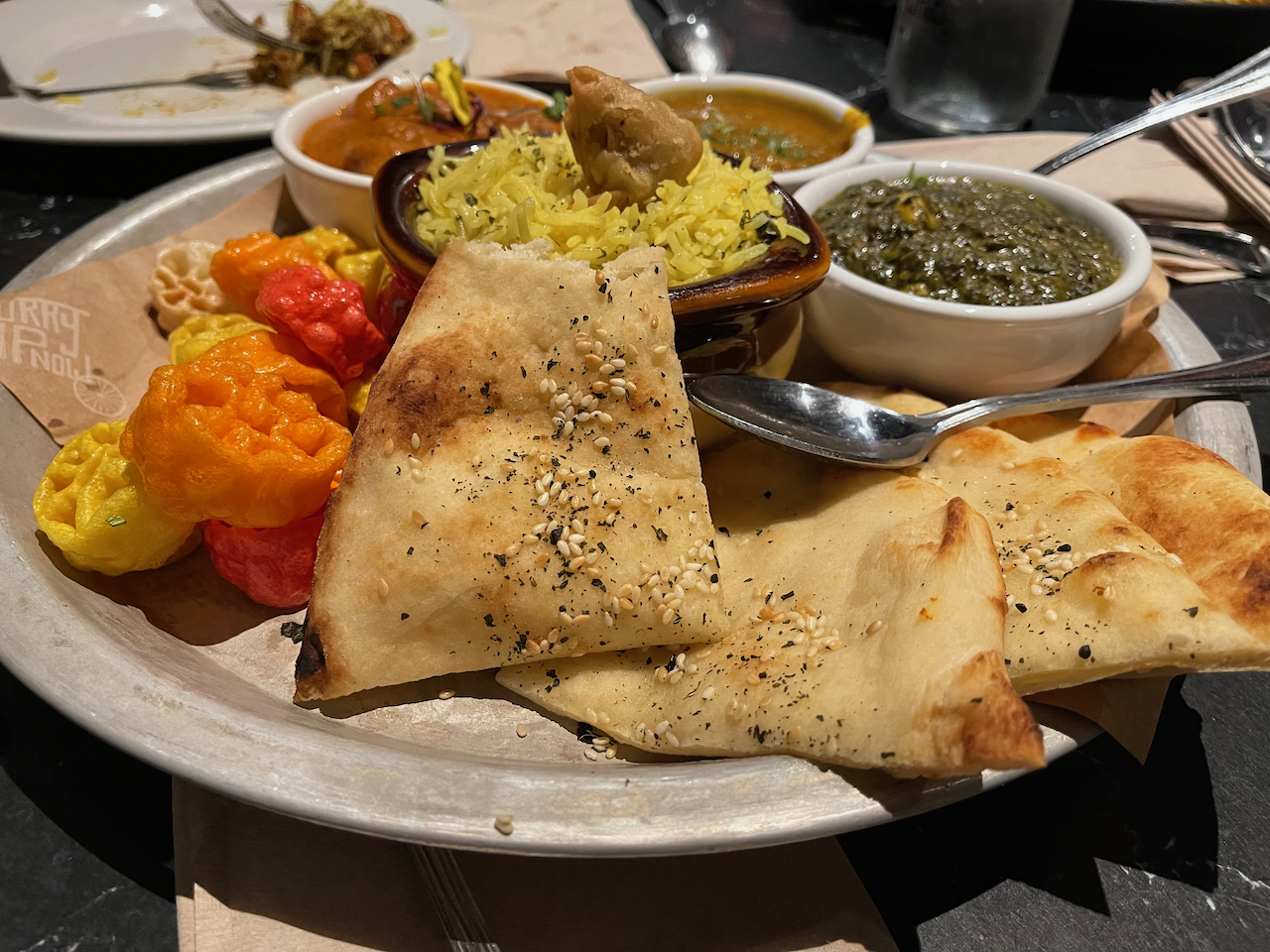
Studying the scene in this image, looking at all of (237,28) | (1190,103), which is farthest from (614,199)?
(237,28)

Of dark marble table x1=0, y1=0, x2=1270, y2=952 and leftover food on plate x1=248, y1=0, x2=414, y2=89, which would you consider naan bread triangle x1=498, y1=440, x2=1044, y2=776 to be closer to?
dark marble table x1=0, y1=0, x2=1270, y2=952

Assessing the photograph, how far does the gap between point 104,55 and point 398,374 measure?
401cm

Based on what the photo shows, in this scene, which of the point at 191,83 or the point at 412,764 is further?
the point at 191,83

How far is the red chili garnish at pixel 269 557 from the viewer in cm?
193

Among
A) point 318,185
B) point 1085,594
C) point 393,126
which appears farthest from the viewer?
point 393,126

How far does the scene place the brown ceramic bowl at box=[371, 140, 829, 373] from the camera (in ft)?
6.56

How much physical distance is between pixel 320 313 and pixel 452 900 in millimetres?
1408

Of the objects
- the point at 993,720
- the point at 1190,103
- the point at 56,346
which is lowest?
the point at 56,346

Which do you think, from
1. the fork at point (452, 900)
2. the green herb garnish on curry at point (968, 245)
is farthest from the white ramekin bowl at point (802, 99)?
the fork at point (452, 900)

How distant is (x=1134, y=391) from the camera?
7.16ft

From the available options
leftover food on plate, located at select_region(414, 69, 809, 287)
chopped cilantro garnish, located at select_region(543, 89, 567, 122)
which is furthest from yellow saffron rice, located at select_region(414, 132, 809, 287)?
chopped cilantro garnish, located at select_region(543, 89, 567, 122)

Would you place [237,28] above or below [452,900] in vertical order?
above

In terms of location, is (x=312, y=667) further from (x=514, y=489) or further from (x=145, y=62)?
(x=145, y=62)

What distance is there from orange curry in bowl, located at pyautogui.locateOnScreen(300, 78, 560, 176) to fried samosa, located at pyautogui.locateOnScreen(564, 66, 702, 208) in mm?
691
